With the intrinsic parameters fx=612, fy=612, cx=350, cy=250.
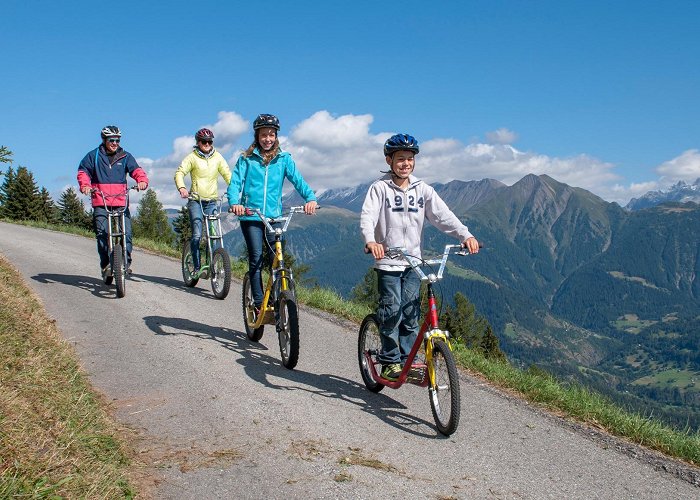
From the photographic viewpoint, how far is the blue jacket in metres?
7.82

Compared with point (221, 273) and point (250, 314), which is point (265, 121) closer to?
point (250, 314)

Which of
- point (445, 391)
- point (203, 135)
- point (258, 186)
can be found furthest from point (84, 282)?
Result: point (445, 391)

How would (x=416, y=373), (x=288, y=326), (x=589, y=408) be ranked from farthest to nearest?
(x=288, y=326) → (x=589, y=408) → (x=416, y=373)

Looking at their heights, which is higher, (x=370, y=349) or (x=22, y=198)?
(x=22, y=198)

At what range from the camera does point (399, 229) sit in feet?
20.0

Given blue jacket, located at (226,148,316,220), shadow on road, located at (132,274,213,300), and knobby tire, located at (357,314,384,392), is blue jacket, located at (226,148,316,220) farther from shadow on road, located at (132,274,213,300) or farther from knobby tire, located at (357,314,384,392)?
shadow on road, located at (132,274,213,300)

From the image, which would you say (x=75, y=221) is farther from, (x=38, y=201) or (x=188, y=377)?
(x=188, y=377)

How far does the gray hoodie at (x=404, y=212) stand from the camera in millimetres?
6043

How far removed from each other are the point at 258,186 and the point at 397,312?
291cm

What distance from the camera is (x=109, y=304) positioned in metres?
9.73

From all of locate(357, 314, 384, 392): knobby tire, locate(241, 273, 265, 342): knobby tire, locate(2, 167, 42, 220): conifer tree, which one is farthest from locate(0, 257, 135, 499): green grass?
locate(2, 167, 42, 220): conifer tree

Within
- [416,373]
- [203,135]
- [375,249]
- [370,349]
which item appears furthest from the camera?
[203,135]

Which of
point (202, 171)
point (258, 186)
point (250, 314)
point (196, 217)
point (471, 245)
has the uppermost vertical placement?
point (202, 171)

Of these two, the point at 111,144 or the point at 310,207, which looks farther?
the point at 111,144
